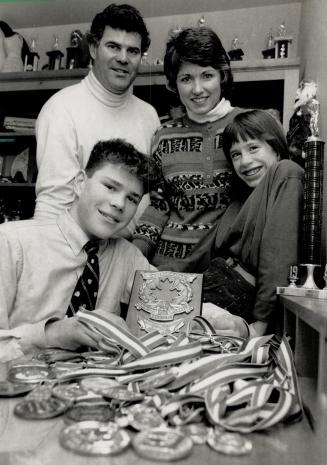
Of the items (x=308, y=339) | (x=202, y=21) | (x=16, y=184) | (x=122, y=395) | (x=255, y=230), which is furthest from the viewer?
(x=16, y=184)

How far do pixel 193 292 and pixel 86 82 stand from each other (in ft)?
2.44

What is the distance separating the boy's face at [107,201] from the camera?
98 cm

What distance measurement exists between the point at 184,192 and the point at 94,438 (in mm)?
795

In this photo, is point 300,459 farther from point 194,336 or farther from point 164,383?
point 194,336

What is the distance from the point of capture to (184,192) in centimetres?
114

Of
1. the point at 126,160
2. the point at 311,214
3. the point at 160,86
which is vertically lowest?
the point at 311,214

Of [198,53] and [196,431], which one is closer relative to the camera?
[196,431]

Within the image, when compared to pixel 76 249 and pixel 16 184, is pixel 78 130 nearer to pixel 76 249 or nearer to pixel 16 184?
pixel 16 184

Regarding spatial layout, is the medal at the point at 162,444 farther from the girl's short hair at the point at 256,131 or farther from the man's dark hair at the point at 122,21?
the man's dark hair at the point at 122,21

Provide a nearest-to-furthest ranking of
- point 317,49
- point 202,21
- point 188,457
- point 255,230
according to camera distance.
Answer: point 188,457 → point 255,230 → point 317,49 → point 202,21

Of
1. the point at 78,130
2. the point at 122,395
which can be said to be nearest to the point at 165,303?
the point at 122,395

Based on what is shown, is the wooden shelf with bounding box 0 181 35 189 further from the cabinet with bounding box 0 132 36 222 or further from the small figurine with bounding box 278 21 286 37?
the small figurine with bounding box 278 21 286 37

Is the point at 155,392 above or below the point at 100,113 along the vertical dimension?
below

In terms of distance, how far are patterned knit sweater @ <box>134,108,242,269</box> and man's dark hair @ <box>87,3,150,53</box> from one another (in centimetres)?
26
